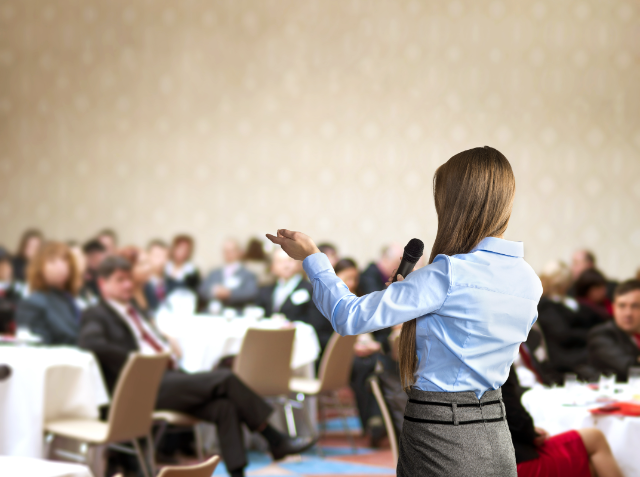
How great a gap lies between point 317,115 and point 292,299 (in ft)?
13.4

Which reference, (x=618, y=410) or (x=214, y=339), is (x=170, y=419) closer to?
A: (x=214, y=339)

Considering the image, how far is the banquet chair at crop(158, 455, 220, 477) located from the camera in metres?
1.64

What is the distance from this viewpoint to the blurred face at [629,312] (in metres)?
4.09

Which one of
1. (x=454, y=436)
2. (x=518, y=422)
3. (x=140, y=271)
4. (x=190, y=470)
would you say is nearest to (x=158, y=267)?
(x=140, y=271)

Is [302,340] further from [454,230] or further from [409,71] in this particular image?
[409,71]

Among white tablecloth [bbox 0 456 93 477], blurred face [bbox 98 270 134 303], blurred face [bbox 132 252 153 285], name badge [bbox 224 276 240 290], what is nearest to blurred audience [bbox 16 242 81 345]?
blurred face [bbox 132 252 153 285]

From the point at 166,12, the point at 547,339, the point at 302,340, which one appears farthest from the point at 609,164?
the point at 166,12

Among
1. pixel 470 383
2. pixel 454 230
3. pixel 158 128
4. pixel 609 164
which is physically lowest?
pixel 470 383

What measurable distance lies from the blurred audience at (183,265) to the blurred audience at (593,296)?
173 inches

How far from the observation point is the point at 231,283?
820cm

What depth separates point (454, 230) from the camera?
1.46m

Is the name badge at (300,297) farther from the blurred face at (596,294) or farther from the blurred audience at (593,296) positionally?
the blurred face at (596,294)

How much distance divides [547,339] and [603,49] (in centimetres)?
485

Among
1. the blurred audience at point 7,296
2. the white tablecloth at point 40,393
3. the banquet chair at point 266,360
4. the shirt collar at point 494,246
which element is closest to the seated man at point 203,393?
the white tablecloth at point 40,393
